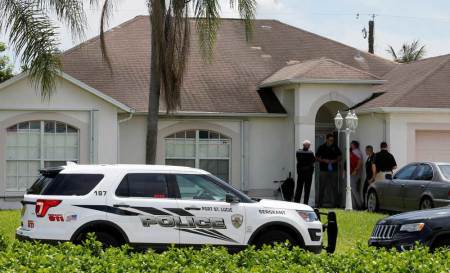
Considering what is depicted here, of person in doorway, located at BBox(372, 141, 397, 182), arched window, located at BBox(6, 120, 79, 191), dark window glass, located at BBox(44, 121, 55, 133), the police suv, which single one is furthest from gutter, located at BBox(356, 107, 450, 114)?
the police suv

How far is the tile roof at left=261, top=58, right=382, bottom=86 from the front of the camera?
88.0ft

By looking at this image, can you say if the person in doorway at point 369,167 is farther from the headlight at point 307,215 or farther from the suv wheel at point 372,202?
the headlight at point 307,215

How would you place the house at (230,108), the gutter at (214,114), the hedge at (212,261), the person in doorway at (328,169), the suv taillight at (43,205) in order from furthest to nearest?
1. the gutter at (214,114)
2. the person in doorway at (328,169)
3. the house at (230,108)
4. the suv taillight at (43,205)
5. the hedge at (212,261)

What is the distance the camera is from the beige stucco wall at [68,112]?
25.1 meters

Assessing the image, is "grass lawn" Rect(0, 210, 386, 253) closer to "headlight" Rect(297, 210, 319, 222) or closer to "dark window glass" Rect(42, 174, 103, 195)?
"headlight" Rect(297, 210, 319, 222)

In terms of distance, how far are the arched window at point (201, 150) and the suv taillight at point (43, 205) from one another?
13.6m

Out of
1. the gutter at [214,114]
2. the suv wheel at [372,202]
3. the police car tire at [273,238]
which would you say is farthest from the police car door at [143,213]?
the gutter at [214,114]

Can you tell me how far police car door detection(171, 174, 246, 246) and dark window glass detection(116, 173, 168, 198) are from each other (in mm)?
226

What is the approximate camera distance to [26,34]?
1598 centimetres

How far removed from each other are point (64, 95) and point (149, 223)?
39.6ft

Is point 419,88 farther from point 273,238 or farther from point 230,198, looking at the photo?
point 230,198

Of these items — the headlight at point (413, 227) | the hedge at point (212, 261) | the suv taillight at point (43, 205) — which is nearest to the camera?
the hedge at point (212, 261)

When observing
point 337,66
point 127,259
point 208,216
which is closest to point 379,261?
point 127,259

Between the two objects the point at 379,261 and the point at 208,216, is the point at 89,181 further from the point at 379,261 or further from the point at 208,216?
the point at 379,261
